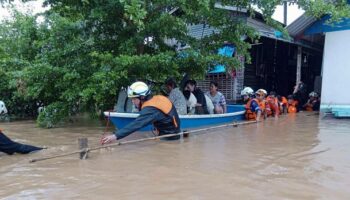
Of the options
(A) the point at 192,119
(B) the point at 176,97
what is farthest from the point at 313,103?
(B) the point at 176,97

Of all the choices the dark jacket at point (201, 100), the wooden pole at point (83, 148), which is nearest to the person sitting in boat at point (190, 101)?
the dark jacket at point (201, 100)

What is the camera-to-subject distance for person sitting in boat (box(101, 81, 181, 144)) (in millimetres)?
6440

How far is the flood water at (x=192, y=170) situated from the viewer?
4234 millimetres

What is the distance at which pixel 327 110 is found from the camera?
41.3ft

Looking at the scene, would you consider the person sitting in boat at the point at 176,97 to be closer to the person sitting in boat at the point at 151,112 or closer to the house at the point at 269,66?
the person sitting in boat at the point at 151,112

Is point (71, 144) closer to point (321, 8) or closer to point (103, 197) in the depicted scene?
point (103, 197)

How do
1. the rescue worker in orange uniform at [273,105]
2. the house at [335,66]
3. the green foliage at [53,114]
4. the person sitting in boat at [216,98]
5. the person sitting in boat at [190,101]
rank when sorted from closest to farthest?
the person sitting in boat at [190,101]
the green foliage at [53,114]
the person sitting in boat at [216,98]
the house at [335,66]
the rescue worker in orange uniform at [273,105]

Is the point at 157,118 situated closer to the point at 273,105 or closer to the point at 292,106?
the point at 273,105

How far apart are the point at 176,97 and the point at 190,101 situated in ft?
3.29

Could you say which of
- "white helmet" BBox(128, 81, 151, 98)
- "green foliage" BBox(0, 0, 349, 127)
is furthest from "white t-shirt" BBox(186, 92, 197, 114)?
"white helmet" BBox(128, 81, 151, 98)

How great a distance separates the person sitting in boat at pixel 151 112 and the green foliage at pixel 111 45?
1769 mm

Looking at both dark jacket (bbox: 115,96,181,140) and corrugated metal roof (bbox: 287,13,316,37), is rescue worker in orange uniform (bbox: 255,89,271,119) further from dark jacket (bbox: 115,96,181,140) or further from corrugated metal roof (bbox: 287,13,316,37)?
dark jacket (bbox: 115,96,181,140)

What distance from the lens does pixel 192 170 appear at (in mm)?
5238

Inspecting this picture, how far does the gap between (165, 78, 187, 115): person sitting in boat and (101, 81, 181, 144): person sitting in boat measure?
1746 millimetres
